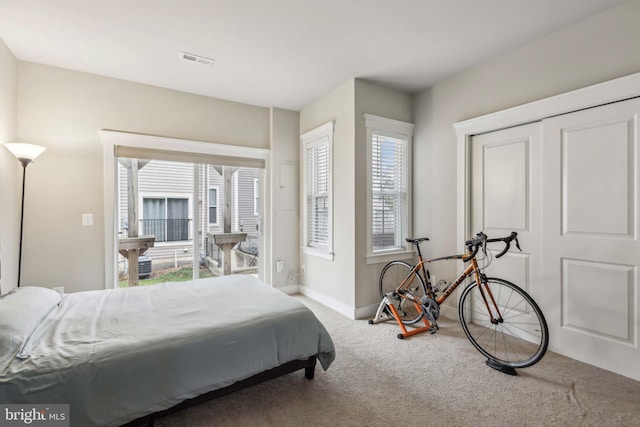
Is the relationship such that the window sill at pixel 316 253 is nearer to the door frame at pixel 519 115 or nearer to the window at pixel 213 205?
the window at pixel 213 205

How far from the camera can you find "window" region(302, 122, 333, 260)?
3.77 meters

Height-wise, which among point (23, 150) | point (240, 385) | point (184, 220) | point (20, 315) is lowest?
point (240, 385)

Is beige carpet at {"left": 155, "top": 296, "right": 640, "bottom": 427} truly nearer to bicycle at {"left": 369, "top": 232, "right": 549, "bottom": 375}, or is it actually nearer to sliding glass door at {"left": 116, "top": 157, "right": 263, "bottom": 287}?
bicycle at {"left": 369, "top": 232, "right": 549, "bottom": 375}

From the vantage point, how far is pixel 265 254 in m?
4.37

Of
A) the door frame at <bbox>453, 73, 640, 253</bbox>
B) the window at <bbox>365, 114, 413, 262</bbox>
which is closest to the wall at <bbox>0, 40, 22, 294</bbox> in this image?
the window at <bbox>365, 114, 413, 262</bbox>

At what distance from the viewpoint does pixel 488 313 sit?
2965 millimetres

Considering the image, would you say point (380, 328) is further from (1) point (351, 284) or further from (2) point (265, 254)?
(2) point (265, 254)

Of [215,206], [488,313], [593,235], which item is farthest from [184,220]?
[593,235]

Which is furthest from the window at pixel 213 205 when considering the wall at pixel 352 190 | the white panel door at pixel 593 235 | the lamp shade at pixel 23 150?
the white panel door at pixel 593 235

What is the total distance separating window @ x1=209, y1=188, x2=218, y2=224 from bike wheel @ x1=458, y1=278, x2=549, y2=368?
317 cm

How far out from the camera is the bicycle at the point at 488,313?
240 cm

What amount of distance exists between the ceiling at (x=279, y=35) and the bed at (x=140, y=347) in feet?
7.09

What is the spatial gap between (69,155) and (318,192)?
286 cm

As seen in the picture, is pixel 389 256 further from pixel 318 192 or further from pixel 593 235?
pixel 593 235
